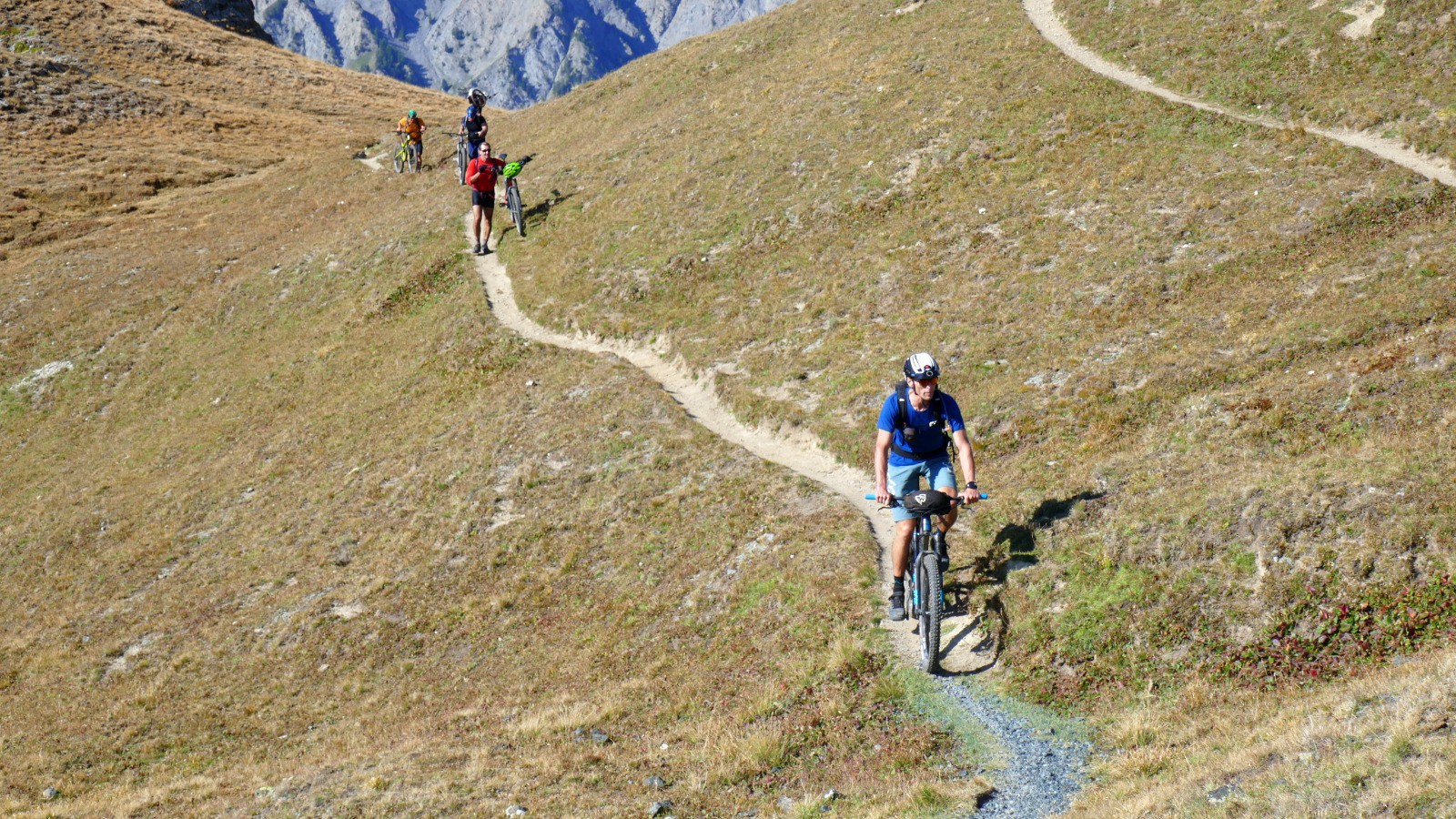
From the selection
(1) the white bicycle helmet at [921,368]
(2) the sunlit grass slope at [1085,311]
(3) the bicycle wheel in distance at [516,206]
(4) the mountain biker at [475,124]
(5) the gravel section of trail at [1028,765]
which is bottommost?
(5) the gravel section of trail at [1028,765]

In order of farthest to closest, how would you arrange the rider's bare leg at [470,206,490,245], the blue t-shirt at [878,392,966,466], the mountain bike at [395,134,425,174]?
the mountain bike at [395,134,425,174] → the rider's bare leg at [470,206,490,245] → the blue t-shirt at [878,392,966,466]

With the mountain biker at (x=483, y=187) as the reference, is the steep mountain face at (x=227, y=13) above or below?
above

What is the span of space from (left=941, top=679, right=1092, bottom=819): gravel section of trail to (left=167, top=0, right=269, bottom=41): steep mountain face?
339 ft

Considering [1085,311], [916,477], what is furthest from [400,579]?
[1085,311]

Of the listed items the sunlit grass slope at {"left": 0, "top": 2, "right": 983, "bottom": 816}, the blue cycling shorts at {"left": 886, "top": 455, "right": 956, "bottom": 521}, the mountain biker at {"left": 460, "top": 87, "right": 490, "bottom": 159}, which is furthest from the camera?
the mountain biker at {"left": 460, "top": 87, "right": 490, "bottom": 159}

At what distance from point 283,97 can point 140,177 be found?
22325 mm

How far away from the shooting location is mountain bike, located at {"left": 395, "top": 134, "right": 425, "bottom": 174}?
2009 inches

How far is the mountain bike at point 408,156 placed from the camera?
51.0 meters

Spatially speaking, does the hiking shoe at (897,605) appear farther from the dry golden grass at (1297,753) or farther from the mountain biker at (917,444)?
the dry golden grass at (1297,753)

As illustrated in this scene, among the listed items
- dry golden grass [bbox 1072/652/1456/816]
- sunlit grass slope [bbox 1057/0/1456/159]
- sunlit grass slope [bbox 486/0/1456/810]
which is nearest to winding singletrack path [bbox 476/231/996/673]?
sunlit grass slope [bbox 486/0/1456/810]

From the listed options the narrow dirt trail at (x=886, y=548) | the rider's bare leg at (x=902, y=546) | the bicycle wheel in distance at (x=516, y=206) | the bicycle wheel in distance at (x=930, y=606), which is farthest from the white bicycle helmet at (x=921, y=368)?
the bicycle wheel in distance at (x=516, y=206)

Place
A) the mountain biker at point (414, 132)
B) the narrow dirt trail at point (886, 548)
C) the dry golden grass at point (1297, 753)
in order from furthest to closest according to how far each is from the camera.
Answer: the mountain biker at point (414, 132)
the narrow dirt trail at point (886, 548)
the dry golden grass at point (1297, 753)

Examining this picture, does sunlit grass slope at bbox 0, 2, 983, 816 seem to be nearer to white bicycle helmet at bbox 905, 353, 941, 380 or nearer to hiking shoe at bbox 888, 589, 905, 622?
hiking shoe at bbox 888, 589, 905, 622

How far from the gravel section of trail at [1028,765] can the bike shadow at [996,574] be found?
899 mm
